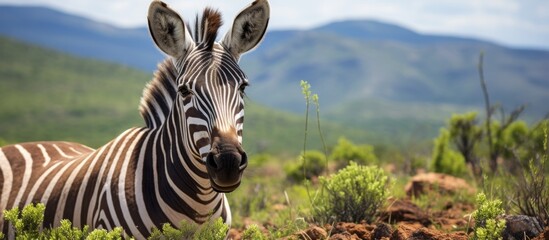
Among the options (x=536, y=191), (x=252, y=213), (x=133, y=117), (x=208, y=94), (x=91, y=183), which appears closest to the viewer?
(x=208, y=94)

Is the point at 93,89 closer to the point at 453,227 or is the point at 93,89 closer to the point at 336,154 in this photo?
the point at 336,154

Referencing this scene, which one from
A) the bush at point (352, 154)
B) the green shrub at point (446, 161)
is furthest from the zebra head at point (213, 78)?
the bush at point (352, 154)

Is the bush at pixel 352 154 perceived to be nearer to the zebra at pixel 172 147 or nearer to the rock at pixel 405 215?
the rock at pixel 405 215

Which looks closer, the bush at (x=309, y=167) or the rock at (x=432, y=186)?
the rock at (x=432, y=186)

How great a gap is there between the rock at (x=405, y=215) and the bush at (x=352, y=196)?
0.89 ft

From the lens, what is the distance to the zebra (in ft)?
→ 11.3

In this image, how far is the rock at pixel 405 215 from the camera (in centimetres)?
534

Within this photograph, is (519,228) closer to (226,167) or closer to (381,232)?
(381,232)

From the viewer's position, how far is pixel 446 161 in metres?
11.0

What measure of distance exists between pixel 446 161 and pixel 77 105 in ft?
370

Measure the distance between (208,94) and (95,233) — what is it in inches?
47.0

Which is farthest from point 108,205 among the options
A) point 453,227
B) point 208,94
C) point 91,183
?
point 453,227

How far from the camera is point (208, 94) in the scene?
135 inches

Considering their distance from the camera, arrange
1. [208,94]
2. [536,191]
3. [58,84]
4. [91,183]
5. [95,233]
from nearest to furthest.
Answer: [95,233], [208,94], [91,183], [536,191], [58,84]
